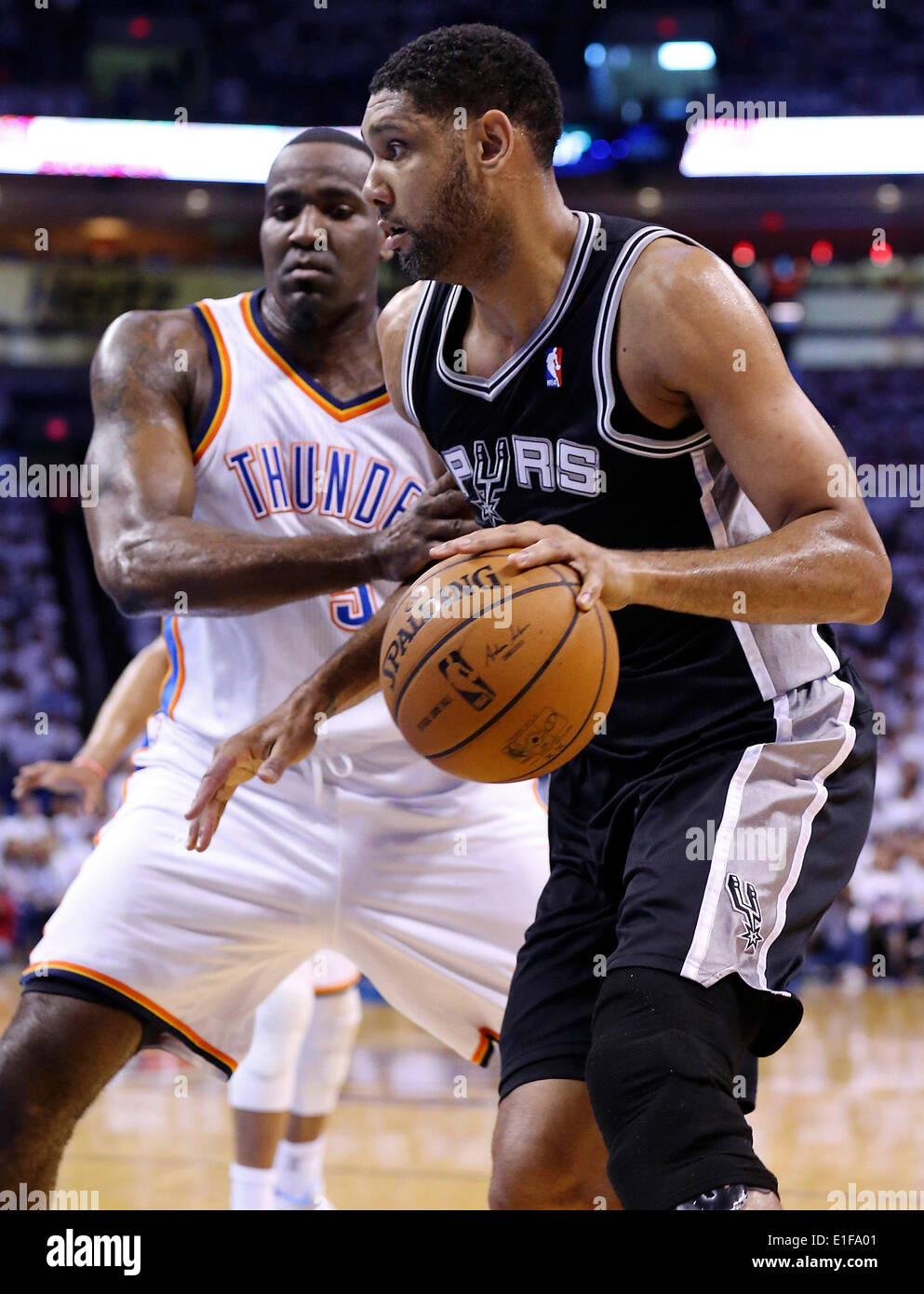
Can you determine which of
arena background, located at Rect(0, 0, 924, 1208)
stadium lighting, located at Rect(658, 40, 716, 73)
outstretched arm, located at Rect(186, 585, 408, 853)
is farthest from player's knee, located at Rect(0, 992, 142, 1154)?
stadium lighting, located at Rect(658, 40, 716, 73)

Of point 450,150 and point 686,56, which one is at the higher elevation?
point 686,56

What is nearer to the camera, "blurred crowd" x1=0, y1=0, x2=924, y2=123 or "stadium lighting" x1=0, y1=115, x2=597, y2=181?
"stadium lighting" x1=0, y1=115, x2=597, y2=181

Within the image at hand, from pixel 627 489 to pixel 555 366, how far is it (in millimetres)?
259

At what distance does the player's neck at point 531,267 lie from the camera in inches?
102

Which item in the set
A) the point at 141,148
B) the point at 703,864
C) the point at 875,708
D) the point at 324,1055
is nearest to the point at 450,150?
the point at 703,864

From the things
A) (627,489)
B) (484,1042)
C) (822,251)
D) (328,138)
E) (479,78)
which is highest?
(822,251)

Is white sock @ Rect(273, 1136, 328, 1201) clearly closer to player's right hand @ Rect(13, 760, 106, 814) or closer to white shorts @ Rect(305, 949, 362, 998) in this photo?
white shorts @ Rect(305, 949, 362, 998)

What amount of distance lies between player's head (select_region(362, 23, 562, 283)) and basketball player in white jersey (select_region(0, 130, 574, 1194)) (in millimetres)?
604

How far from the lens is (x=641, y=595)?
210 cm

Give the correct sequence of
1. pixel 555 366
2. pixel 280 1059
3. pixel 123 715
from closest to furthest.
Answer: pixel 555 366 < pixel 280 1059 < pixel 123 715

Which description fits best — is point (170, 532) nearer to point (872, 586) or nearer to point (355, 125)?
point (872, 586)

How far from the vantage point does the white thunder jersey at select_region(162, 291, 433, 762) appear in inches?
135
